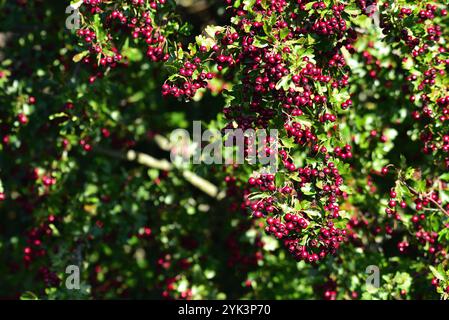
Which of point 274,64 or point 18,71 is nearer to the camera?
point 274,64

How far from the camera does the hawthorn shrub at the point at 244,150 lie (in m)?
3.24

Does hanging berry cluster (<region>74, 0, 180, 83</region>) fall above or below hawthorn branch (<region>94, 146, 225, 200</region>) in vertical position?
above

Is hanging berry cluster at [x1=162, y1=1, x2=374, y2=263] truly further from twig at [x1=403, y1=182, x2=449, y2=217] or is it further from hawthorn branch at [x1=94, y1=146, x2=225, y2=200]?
hawthorn branch at [x1=94, y1=146, x2=225, y2=200]

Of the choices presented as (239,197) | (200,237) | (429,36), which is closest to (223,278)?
(200,237)

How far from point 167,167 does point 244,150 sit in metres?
2.01

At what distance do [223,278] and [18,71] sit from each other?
7.31 ft

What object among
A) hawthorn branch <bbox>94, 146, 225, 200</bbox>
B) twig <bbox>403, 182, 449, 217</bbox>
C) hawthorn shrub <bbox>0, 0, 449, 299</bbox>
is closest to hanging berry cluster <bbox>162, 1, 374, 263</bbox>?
hawthorn shrub <bbox>0, 0, 449, 299</bbox>

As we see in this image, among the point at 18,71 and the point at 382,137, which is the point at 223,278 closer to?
the point at 382,137

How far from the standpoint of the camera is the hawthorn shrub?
3244 mm

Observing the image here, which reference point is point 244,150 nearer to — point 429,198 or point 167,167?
point 429,198

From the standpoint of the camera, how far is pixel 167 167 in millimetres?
5406

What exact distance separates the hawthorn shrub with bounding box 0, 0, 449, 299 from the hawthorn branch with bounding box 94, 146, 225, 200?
0.07ft

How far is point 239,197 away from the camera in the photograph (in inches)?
189

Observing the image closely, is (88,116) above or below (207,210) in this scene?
above
